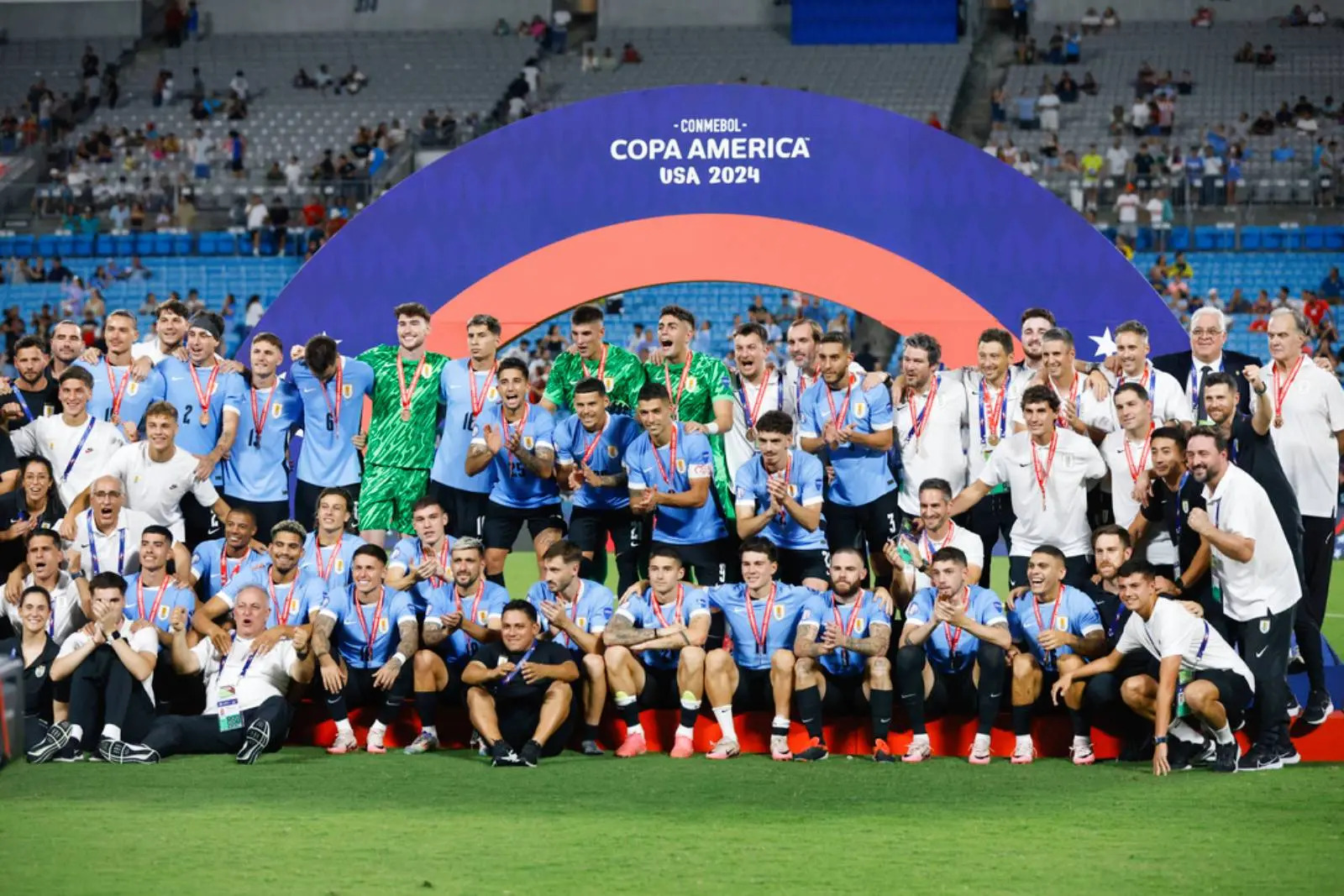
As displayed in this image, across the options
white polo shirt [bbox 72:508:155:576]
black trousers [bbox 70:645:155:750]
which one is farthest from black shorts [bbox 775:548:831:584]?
white polo shirt [bbox 72:508:155:576]

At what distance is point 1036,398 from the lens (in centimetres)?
812

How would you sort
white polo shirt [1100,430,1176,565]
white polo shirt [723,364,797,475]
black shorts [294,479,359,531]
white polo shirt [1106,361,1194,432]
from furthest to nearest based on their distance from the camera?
black shorts [294,479,359,531] → white polo shirt [723,364,797,475] → white polo shirt [1106,361,1194,432] → white polo shirt [1100,430,1176,565]

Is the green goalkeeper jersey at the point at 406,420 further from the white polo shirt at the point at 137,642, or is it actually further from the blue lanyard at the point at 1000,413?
the blue lanyard at the point at 1000,413

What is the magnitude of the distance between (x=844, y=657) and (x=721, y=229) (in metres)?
3.40

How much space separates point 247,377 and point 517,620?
2.65 metres

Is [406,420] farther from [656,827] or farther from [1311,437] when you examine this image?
[1311,437]

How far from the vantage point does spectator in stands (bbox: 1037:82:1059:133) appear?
998 inches

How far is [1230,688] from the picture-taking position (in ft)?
24.1

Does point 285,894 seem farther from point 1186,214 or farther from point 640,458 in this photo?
point 1186,214

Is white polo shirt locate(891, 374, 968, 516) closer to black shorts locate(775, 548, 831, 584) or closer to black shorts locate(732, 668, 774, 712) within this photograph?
black shorts locate(775, 548, 831, 584)

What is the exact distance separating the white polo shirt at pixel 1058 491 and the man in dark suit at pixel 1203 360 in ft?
2.12

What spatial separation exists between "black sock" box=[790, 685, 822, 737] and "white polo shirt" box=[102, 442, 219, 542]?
3.28 meters

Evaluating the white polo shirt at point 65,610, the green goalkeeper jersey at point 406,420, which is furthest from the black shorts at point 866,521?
the white polo shirt at point 65,610

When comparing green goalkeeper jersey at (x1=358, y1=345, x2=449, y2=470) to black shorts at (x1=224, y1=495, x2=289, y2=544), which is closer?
green goalkeeper jersey at (x1=358, y1=345, x2=449, y2=470)
